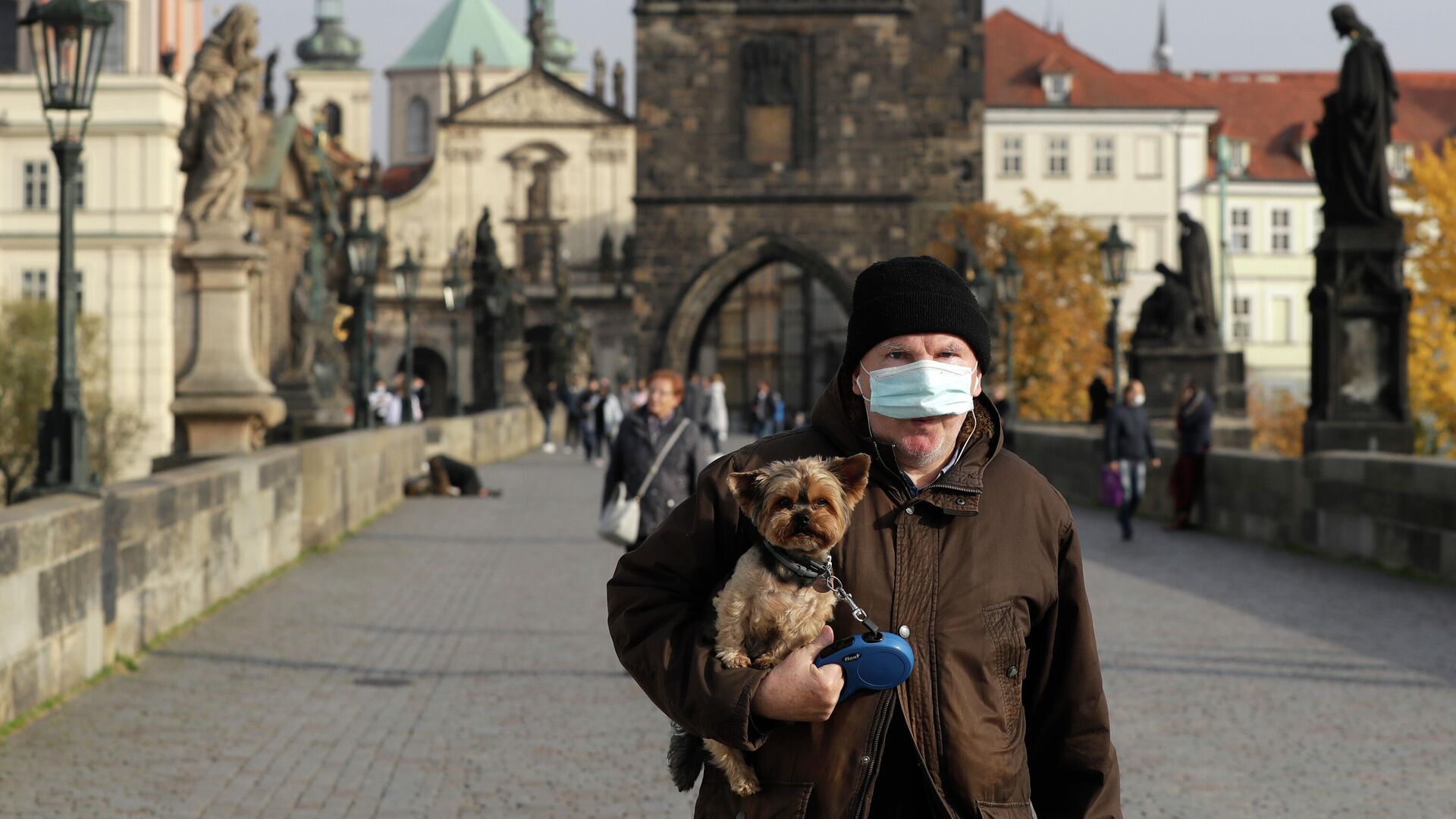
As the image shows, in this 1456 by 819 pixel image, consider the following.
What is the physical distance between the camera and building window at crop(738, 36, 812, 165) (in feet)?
177

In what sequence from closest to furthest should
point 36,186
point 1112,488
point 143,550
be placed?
point 143,550 → point 1112,488 → point 36,186

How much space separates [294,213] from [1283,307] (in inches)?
1616

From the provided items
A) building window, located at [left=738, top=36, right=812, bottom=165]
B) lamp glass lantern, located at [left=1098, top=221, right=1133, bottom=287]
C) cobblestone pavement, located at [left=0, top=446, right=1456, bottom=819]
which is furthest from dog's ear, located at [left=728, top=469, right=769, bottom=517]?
building window, located at [left=738, top=36, right=812, bottom=165]

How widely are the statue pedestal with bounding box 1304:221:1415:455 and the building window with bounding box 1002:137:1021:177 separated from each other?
187 ft

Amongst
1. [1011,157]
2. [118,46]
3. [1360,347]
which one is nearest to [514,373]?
[118,46]

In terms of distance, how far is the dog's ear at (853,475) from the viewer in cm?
312

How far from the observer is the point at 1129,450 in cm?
1903

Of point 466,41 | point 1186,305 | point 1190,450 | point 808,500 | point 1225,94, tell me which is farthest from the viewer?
point 466,41

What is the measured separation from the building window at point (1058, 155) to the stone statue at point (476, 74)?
27.1 meters

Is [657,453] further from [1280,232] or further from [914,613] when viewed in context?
[1280,232]

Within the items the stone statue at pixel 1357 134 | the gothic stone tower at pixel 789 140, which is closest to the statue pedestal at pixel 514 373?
the gothic stone tower at pixel 789 140

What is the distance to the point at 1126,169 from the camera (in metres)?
74.3

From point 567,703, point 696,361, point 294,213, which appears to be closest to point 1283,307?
point 696,361

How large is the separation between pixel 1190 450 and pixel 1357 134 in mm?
3613
